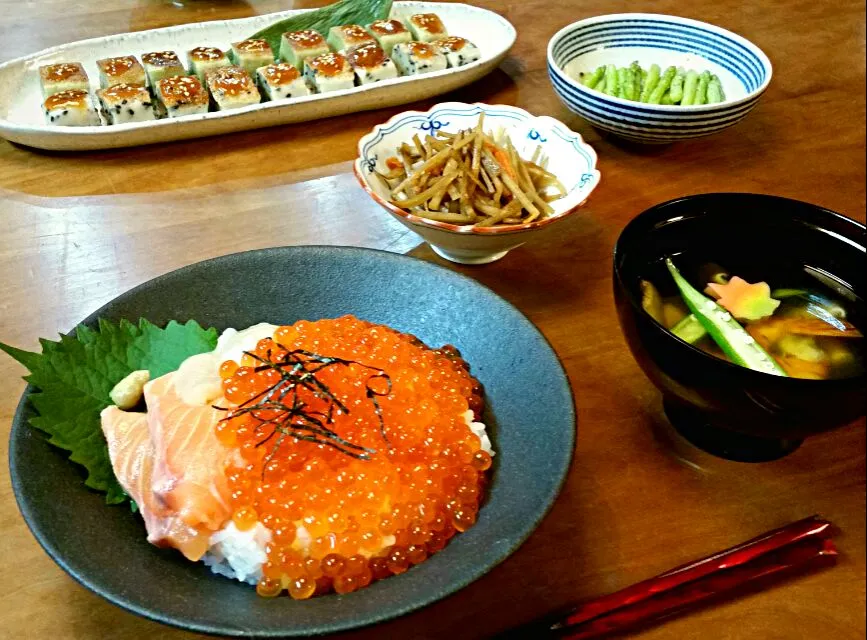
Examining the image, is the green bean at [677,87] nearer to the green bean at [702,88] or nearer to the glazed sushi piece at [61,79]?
the green bean at [702,88]

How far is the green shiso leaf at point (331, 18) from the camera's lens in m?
1.92

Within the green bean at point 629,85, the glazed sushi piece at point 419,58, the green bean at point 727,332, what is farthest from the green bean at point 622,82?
the green bean at point 727,332

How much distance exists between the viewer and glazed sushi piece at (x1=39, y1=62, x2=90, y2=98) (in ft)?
5.27

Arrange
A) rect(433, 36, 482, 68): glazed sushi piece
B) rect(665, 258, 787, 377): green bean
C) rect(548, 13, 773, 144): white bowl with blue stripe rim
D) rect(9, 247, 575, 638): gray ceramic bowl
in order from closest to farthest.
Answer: rect(9, 247, 575, 638): gray ceramic bowl → rect(665, 258, 787, 377): green bean → rect(548, 13, 773, 144): white bowl with blue stripe rim → rect(433, 36, 482, 68): glazed sushi piece

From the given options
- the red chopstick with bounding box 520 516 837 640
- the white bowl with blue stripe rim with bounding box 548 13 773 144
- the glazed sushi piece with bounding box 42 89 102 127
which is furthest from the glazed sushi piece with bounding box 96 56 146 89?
the red chopstick with bounding box 520 516 837 640

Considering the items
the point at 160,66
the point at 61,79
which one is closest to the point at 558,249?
the point at 160,66

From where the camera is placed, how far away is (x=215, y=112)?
1565 millimetres

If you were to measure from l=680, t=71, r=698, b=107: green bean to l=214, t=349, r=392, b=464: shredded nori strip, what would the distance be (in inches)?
44.2

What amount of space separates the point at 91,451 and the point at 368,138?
73 cm

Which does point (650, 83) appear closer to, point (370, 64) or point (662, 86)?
point (662, 86)

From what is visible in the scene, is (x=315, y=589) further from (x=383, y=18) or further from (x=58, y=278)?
(x=383, y=18)

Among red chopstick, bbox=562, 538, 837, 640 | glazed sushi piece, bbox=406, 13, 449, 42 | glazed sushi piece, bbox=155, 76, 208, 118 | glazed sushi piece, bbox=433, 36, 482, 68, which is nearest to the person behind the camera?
red chopstick, bbox=562, 538, 837, 640

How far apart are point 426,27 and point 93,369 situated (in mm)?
1319

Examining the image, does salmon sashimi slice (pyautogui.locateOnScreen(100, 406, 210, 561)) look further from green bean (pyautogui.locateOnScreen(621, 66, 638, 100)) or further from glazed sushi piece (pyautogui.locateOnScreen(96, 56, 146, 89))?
green bean (pyautogui.locateOnScreen(621, 66, 638, 100))
